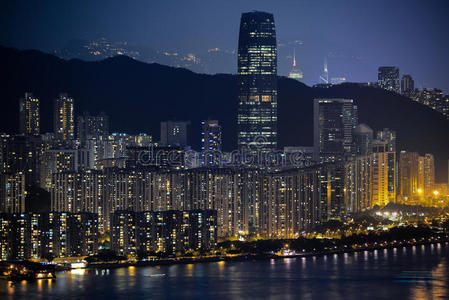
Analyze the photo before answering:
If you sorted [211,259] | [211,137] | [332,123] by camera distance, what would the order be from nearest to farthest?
[211,259] → [211,137] → [332,123]

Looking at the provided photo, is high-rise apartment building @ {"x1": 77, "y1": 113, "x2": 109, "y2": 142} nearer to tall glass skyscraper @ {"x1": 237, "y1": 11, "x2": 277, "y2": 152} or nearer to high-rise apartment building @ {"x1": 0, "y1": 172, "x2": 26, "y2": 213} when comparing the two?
tall glass skyscraper @ {"x1": 237, "y1": 11, "x2": 277, "y2": 152}

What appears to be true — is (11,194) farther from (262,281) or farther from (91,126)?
(91,126)

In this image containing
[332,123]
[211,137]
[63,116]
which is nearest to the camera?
[63,116]

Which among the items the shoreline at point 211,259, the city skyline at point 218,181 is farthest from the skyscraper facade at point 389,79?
the shoreline at point 211,259

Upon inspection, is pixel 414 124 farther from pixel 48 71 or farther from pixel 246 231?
pixel 246 231

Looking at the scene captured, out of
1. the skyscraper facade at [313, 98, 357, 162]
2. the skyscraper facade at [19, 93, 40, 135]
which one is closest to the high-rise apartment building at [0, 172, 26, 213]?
the skyscraper facade at [19, 93, 40, 135]

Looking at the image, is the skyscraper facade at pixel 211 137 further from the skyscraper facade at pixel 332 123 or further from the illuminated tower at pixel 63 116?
the illuminated tower at pixel 63 116

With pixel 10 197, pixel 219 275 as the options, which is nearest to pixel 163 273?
pixel 219 275

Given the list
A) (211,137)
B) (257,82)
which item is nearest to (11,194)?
(211,137)
